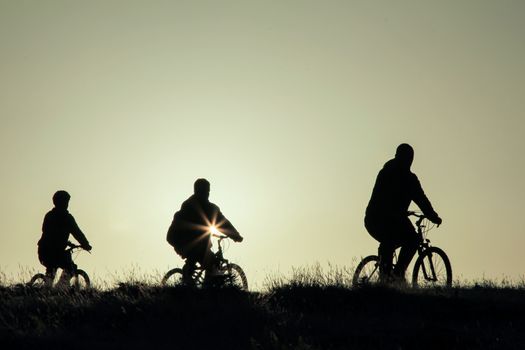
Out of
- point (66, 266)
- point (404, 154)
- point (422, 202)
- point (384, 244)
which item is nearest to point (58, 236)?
point (66, 266)

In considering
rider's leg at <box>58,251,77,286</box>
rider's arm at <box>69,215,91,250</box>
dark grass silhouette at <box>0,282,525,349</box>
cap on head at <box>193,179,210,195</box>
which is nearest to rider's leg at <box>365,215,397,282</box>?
dark grass silhouette at <box>0,282,525,349</box>

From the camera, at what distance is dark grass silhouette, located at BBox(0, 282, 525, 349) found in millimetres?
12852

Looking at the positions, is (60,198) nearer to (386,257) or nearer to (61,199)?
(61,199)

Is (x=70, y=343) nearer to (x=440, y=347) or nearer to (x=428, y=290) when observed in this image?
(x=440, y=347)

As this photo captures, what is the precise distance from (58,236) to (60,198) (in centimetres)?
80

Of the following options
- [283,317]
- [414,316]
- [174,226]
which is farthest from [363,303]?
[174,226]

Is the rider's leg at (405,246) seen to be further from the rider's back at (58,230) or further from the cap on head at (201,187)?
the rider's back at (58,230)

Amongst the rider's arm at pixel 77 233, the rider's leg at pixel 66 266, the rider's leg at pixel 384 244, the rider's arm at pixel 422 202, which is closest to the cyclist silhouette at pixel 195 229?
the rider's leg at pixel 384 244

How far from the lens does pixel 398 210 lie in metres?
18.2

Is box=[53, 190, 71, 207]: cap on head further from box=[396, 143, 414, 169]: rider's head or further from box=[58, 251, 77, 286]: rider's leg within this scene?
box=[396, 143, 414, 169]: rider's head

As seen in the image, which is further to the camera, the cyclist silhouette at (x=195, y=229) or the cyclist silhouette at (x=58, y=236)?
the cyclist silhouette at (x=58, y=236)

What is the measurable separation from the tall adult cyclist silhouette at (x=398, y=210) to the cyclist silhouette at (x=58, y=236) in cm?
685

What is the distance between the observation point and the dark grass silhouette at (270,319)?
12.9 meters

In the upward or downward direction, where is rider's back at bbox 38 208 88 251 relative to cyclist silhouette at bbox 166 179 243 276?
upward
